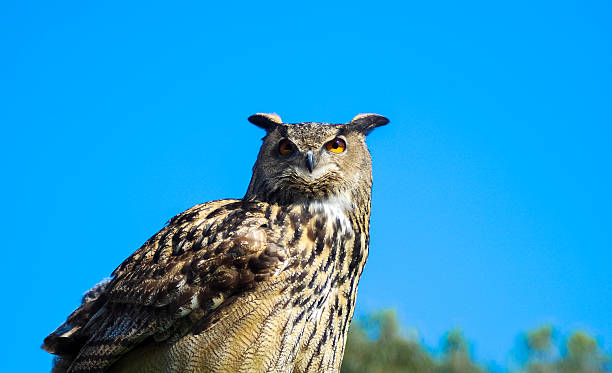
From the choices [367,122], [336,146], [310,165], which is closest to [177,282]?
[310,165]

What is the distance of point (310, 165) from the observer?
3453 mm

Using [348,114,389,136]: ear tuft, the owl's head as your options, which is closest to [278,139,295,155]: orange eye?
the owl's head

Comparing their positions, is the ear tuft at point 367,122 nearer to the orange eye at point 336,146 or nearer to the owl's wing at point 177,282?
the orange eye at point 336,146

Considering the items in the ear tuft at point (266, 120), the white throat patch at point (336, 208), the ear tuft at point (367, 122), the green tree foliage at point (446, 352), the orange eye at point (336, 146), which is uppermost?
the green tree foliage at point (446, 352)

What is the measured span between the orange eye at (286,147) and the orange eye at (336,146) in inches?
7.5

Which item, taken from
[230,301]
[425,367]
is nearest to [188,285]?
[230,301]

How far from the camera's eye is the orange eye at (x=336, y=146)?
3619 mm

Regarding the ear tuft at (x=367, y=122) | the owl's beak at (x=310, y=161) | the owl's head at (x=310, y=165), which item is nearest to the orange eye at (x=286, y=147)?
the owl's head at (x=310, y=165)

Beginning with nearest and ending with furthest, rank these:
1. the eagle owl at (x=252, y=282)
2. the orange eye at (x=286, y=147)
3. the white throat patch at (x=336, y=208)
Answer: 1. the eagle owl at (x=252, y=282)
2. the white throat patch at (x=336, y=208)
3. the orange eye at (x=286, y=147)

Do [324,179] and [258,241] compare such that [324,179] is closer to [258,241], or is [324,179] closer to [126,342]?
[258,241]

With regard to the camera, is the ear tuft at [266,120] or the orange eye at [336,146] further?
the ear tuft at [266,120]

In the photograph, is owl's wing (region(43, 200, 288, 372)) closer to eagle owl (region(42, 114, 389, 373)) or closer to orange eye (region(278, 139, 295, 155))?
eagle owl (region(42, 114, 389, 373))

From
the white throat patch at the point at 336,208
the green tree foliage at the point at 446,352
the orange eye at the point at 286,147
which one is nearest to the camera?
the white throat patch at the point at 336,208

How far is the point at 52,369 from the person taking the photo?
346 centimetres
